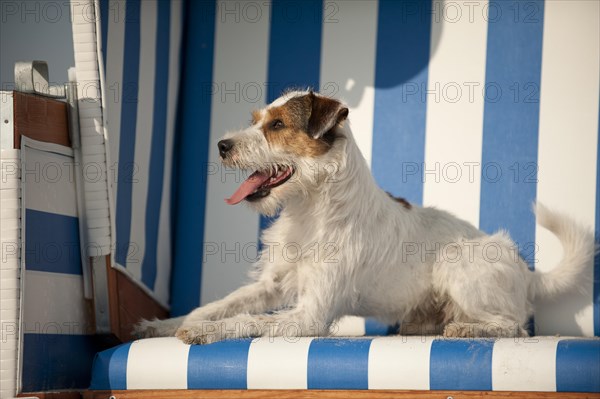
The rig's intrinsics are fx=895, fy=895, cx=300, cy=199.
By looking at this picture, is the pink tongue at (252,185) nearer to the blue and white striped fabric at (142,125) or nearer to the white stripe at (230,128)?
the blue and white striped fabric at (142,125)

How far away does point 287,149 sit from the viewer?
156 inches

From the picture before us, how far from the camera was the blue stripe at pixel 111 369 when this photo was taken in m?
3.68

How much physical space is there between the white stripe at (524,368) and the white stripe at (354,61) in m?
1.84

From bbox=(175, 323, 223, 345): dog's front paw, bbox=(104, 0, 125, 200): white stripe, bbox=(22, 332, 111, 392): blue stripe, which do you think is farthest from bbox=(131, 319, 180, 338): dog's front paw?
bbox=(104, 0, 125, 200): white stripe

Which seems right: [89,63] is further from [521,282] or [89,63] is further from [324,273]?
[521,282]

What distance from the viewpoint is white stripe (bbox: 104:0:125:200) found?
4.24 m

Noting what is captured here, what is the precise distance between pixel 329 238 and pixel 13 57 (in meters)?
2.25

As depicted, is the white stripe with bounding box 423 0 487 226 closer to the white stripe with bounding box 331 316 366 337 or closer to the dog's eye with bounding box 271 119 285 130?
the white stripe with bounding box 331 316 366 337

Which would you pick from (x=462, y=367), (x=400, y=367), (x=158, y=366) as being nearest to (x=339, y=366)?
(x=400, y=367)

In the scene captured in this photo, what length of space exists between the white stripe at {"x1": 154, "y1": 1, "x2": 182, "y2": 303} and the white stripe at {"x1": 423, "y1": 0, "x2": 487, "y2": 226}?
142 centimetres

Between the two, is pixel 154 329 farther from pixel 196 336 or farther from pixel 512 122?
pixel 512 122

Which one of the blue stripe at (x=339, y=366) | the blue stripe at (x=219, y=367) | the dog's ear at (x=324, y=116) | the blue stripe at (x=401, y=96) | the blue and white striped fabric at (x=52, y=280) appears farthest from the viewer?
the blue stripe at (x=401, y=96)

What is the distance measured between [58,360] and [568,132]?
2751mm

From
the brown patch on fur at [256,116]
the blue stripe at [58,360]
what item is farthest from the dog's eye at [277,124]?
the blue stripe at [58,360]
